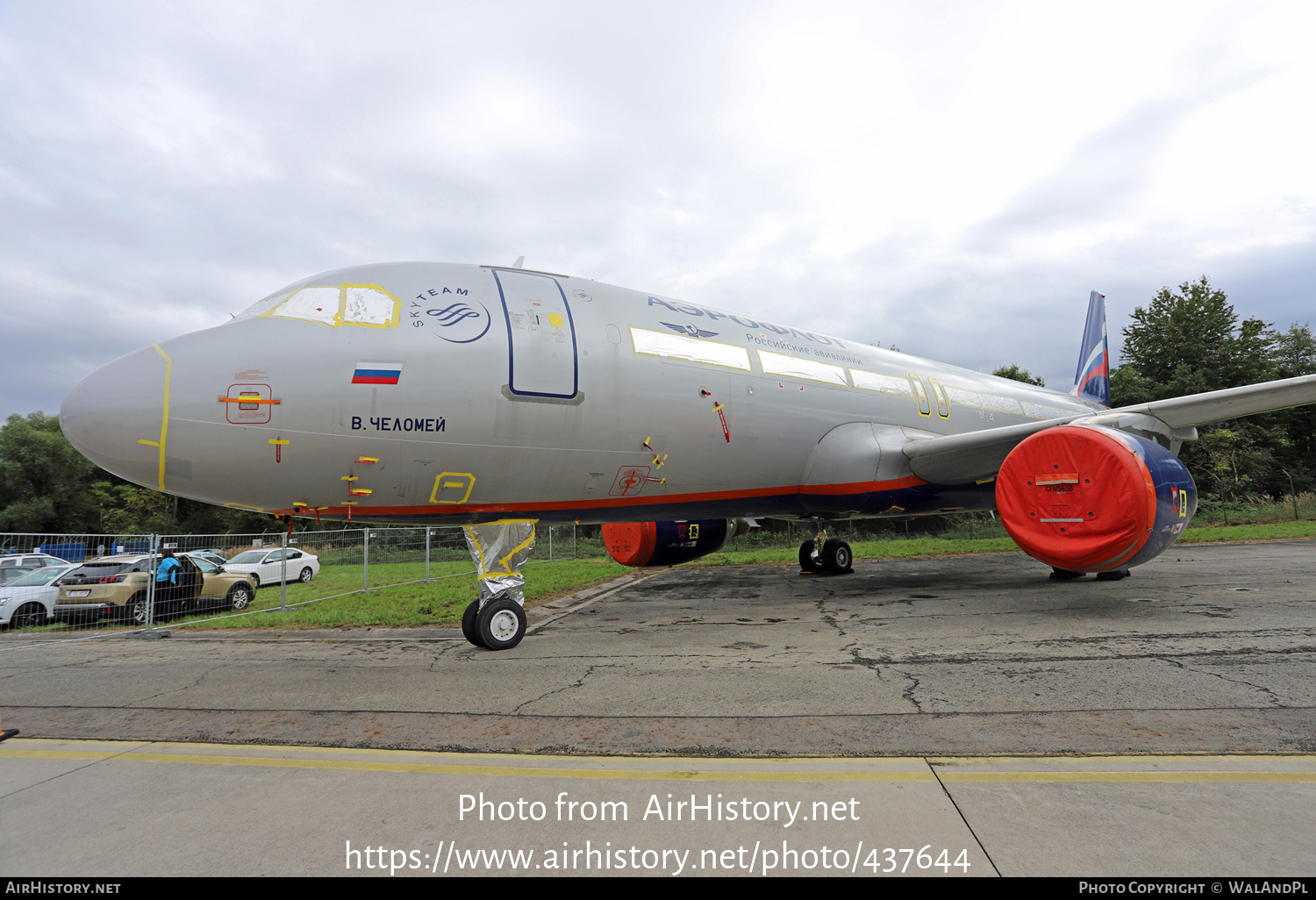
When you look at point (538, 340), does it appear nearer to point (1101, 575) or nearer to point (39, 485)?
point (1101, 575)

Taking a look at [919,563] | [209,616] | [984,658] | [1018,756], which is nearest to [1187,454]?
[919,563]

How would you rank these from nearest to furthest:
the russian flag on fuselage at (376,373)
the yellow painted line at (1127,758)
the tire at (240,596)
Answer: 1. the yellow painted line at (1127,758)
2. the russian flag on fuselage at (376,373)
3. the tire at (240,596)

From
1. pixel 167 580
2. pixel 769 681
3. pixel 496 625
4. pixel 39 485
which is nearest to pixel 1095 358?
pixel 769 681

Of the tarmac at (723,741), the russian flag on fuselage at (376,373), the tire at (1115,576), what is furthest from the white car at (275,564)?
the tire at (1115,576)

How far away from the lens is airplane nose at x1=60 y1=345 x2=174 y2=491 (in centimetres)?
486

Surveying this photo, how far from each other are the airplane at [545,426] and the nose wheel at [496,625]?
20 millimetres

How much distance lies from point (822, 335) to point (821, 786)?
311 inches

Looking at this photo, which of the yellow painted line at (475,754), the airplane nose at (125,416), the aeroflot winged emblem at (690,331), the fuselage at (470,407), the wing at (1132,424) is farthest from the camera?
the wing at (1132,424)

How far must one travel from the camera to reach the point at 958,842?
92.7 inches

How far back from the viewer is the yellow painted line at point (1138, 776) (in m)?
2.77

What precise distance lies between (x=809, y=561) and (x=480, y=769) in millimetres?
11420

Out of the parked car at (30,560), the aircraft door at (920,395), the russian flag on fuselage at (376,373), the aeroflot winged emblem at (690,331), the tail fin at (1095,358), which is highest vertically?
the tail fin at (1095,358)

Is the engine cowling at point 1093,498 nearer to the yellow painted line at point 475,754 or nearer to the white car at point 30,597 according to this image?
the yellow painted line at point 475,754

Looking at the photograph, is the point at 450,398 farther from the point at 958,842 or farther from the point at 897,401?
the point at 897,401
